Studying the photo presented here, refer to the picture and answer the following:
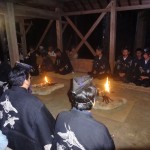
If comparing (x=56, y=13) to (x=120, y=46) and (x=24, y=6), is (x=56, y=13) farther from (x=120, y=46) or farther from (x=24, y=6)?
(x=120, y=46)

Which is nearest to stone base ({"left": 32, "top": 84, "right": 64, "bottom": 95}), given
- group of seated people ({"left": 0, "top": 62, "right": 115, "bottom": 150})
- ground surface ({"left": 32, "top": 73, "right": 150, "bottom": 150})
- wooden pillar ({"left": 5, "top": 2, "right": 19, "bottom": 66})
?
ground surface ({"left": 32, "top": 73, "right": 150, "bottom": 150})

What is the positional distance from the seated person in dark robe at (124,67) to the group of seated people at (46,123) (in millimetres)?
5575

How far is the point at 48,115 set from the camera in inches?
102

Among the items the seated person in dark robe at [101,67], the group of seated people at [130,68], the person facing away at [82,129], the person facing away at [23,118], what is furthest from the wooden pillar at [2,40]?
the person facing away at [82,129]

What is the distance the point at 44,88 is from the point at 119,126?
376 centimetres

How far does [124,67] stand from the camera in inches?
316

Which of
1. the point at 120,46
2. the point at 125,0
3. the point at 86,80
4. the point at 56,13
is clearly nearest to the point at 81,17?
the point at 120,46

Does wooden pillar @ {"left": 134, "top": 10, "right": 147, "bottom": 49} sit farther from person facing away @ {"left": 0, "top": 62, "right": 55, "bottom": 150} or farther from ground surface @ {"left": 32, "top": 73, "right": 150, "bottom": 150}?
person facing away @ {"left": 0, "top": 62, "right": 55, "bottom": 150}

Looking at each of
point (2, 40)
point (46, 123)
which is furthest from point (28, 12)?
point (46, 123)

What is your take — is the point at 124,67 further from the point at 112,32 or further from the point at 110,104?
the point at 110,104

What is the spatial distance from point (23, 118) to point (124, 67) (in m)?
6.30

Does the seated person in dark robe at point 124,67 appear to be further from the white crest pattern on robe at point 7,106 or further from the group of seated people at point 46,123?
the white crest pattern on robe at point 7,106

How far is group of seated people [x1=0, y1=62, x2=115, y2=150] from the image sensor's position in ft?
6.43

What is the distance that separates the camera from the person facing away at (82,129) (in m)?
1.93
